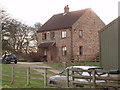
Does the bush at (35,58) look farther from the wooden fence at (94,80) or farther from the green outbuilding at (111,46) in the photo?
the wooden fence at (94,80)

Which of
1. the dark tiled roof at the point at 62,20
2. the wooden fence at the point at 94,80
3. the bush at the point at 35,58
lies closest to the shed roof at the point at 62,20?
the dark tiled roof at the point at 62,20

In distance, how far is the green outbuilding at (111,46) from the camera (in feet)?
54.6

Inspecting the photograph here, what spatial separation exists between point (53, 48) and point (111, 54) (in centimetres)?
2923

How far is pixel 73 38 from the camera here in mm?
43938

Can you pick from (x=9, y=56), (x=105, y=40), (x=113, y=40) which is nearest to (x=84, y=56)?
(x=9, y=56)

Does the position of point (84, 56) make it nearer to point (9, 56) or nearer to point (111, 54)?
point (9, 56)

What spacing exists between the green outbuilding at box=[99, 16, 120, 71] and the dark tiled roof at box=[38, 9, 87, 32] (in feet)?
73.3

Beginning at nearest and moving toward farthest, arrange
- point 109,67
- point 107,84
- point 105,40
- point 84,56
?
point 107,84 < point 109,67 < point 105,40 < point 84,56

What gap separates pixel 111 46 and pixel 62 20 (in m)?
30.4

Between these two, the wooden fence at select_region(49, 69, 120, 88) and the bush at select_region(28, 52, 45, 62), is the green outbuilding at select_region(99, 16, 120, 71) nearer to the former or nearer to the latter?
the wooden fence at select_region(49, 69, 120, 88)

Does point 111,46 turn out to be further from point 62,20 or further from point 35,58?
point 62,20

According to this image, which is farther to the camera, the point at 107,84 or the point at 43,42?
the point at 43,42

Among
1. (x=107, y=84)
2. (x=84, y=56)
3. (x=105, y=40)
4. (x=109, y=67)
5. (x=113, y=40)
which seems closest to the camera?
(x=107, y=84)

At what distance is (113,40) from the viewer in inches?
699
